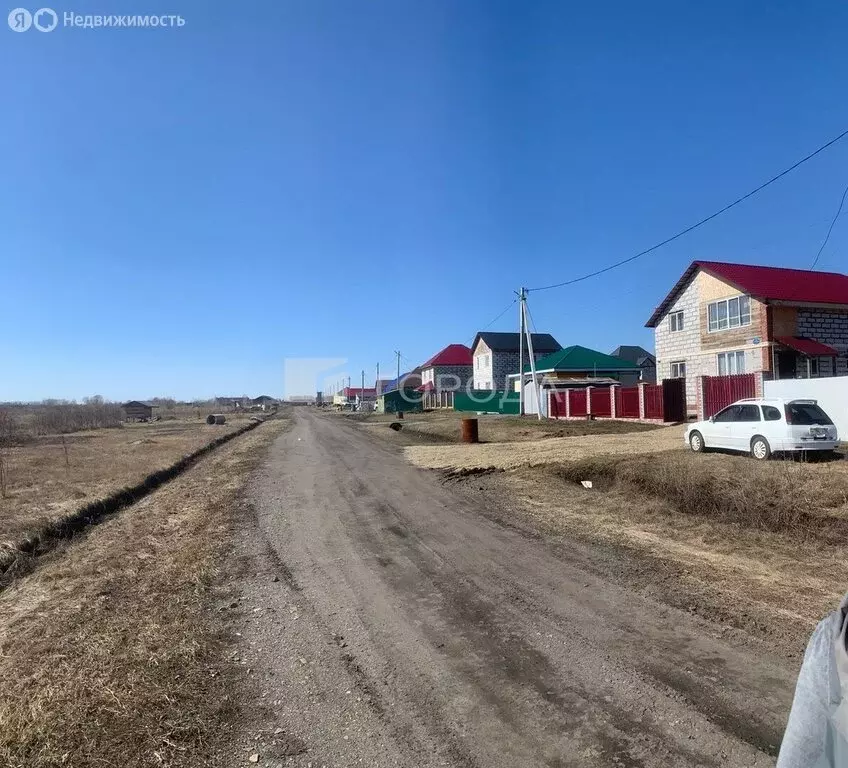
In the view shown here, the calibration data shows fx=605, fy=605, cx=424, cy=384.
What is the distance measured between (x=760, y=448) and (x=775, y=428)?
679 mm

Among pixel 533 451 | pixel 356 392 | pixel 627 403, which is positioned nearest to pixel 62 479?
pixel 533 451

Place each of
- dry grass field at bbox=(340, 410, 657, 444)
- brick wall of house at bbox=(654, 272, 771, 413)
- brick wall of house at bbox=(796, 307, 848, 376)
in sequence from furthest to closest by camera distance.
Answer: brick wall of house at bbox=(796, 307, 848, 376) → brick wall of house at bbox=(654, 272, 771, 413) → dry grass field at bbox=(340, 410, 657, 444)

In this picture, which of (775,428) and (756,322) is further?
(756,322)

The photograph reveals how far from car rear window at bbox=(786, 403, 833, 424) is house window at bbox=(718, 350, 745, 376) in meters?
16.9

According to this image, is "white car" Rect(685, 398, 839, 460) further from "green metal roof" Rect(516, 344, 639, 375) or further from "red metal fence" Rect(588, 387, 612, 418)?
"green metal roof" Rect(516, 344, 639, 375)

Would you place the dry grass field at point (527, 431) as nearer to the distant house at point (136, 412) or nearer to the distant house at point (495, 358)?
the distant house at point (495, 358)

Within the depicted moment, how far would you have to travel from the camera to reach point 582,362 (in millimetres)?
50250

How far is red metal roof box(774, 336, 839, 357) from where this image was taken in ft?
90.2

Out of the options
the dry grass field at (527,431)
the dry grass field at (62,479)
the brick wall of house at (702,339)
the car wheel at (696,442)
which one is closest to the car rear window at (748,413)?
the car wheel at (696,442)

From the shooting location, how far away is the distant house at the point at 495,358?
6775 centimetres

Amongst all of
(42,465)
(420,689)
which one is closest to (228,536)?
(420,689)

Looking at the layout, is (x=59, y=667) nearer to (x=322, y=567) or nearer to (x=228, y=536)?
(x=322, y=567)

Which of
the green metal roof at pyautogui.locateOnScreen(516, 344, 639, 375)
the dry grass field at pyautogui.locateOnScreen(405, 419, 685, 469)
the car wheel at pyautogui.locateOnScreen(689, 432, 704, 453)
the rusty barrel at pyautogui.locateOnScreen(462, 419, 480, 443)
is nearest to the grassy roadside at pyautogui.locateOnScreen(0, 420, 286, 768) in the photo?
the dry grass field at pyautogui.locateOnScreen(405, 419, 685, 469)

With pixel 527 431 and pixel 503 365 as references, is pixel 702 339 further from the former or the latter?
pixel 503 365
